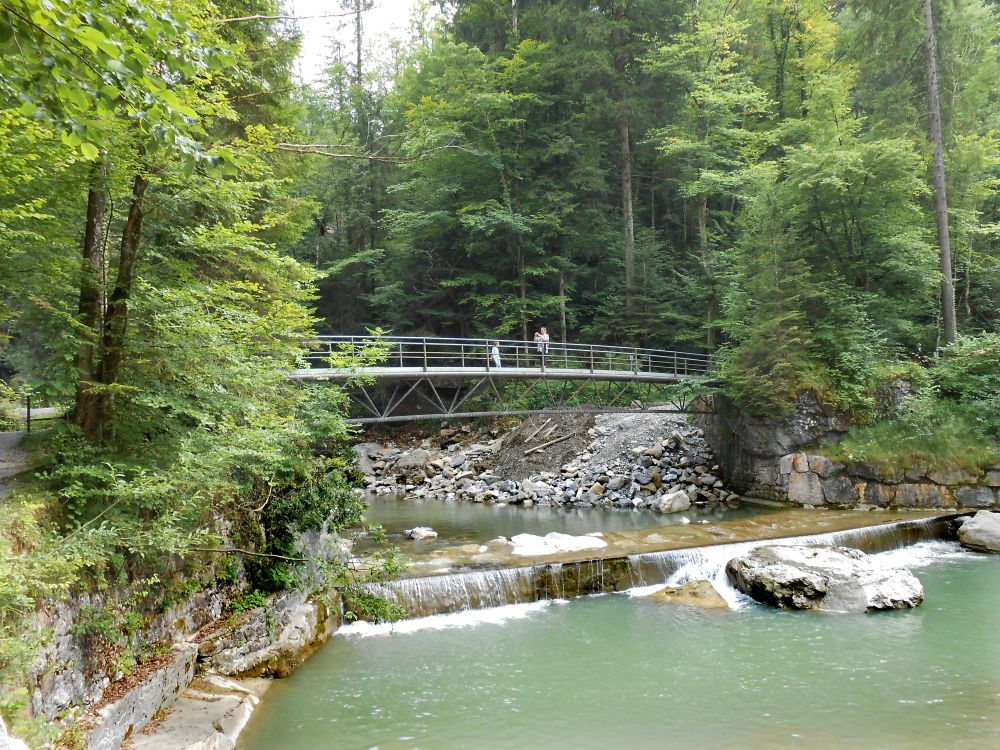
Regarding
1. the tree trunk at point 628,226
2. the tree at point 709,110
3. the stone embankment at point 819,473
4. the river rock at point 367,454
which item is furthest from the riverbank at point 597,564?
the river rock at point 367,454

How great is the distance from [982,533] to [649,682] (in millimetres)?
10266

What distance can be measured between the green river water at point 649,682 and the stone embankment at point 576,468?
8492 mm

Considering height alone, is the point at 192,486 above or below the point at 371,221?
below

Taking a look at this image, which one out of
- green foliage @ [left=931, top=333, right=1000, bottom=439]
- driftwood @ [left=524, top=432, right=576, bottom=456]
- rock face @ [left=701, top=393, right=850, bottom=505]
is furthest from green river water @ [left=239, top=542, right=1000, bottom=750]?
driftwood @ [left=524, top=432, right=576, bottom=456]

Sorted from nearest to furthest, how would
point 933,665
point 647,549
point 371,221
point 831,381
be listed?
point 933,665, point 647,549, point 831,381, point 371,221

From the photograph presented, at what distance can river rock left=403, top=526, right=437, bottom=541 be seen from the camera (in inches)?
559

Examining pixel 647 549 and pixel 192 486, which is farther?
pixel 647 549

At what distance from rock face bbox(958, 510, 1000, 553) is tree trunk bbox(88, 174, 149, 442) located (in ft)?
53.1

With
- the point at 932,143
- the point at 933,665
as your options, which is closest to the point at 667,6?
the point at 932,143

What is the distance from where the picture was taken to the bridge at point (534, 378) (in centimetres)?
1540

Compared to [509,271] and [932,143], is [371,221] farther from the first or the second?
[932,143]

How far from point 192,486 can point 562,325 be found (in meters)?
19.9

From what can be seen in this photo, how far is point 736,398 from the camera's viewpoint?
18.0m

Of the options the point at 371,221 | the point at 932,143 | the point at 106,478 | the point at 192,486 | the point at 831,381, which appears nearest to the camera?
the point at 106,478
